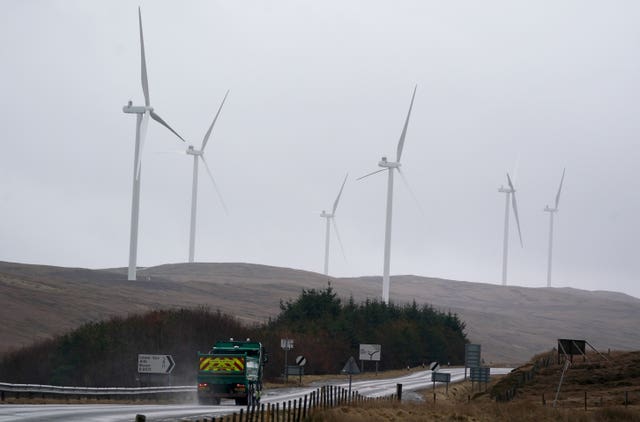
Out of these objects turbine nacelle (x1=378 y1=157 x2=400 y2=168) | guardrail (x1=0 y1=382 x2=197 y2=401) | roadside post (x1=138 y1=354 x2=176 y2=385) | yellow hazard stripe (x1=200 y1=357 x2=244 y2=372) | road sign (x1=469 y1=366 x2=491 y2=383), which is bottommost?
guardrail (x1=0 y1=382 x2=197 y2=401)

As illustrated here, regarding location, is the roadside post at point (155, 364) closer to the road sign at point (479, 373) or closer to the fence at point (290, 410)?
the fence at point (290, 410)

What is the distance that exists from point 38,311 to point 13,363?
167 feet

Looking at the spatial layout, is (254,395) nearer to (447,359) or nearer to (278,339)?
(278,339)

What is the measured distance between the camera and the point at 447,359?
437ft

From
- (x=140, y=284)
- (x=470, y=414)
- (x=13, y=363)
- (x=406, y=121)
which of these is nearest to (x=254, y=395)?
(x=470, y=414)

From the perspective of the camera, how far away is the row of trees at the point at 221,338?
7738 centimetres

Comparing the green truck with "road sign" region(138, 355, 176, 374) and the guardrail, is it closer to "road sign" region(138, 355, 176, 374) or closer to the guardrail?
the guardrail

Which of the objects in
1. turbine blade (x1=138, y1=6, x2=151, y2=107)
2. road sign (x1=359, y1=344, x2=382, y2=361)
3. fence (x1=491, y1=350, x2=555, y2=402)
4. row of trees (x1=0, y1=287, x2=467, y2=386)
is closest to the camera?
fence (x1=491, y1=350, x2=555, y2=402)

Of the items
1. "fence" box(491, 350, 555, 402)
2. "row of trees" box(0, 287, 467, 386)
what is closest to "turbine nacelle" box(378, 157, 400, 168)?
"row of trees" box(0, 287, 467, 386)

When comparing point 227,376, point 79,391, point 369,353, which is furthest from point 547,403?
point 369,353

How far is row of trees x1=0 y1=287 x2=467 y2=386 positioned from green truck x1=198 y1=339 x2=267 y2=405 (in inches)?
592

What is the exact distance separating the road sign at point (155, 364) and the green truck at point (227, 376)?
23.5ft

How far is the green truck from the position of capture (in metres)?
50.7

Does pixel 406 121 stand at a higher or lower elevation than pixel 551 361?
higher
